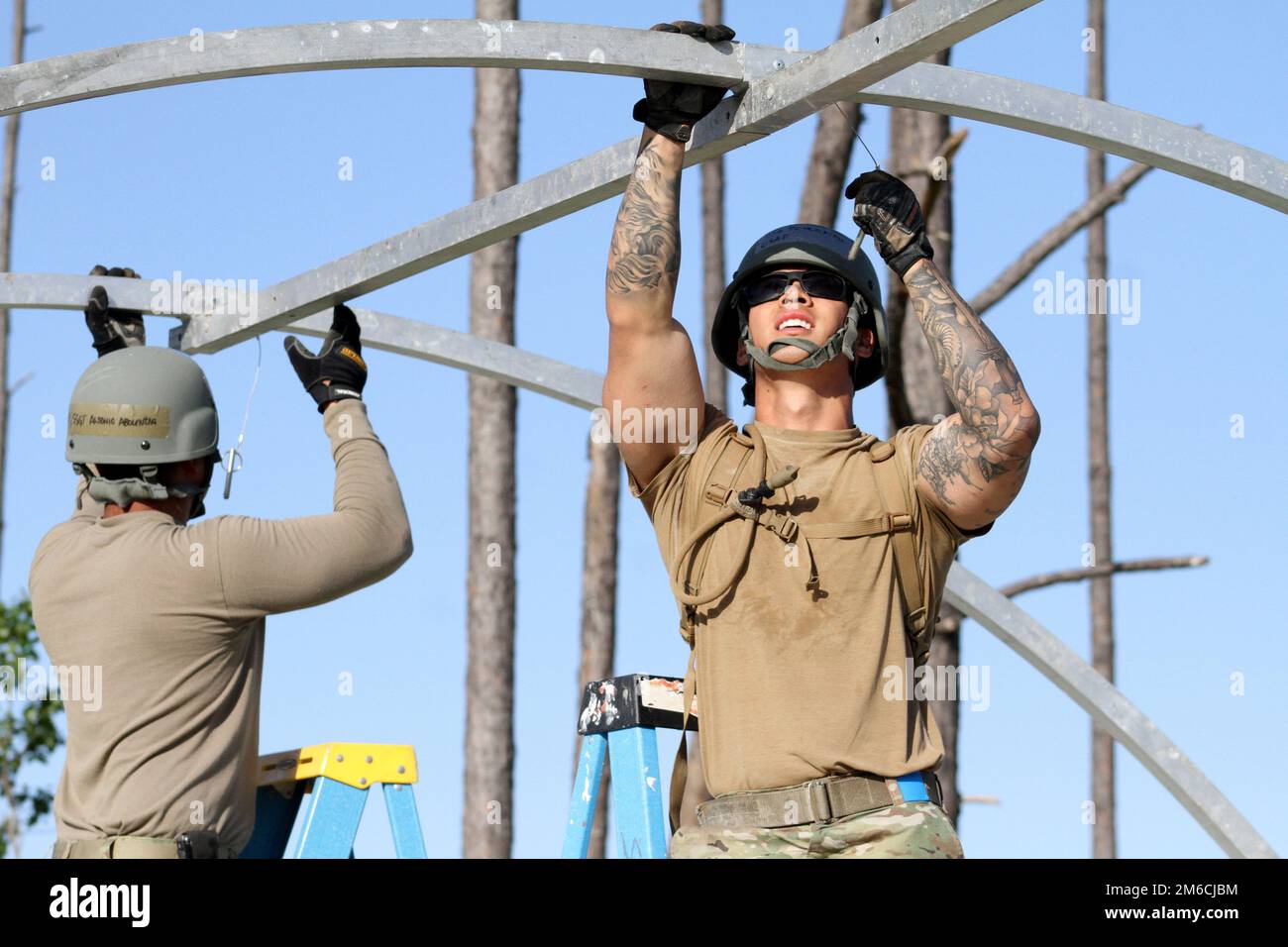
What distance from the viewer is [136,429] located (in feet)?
16.9

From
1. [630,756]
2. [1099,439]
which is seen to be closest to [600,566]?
[1099,439]

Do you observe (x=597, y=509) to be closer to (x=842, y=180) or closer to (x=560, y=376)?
(x=842, y=180)

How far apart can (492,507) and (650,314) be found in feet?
27.4

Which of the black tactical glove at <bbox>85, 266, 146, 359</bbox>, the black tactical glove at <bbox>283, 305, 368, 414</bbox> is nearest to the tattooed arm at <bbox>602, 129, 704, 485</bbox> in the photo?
the black tactical glove at <bbox>283, 305, 368, 414</bbox>

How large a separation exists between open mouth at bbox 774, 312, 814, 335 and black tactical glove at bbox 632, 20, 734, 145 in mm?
557

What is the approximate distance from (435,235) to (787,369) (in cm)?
140

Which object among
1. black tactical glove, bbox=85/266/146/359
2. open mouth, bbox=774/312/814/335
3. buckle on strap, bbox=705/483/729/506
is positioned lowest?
buckle on strap, bbox=705/483/729/506

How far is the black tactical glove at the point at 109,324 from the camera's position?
6.38m

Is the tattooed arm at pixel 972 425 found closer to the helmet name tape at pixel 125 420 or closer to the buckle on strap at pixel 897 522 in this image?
the buckle on strap at pixel 897 522

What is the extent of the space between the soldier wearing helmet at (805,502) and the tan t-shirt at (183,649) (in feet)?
3.03

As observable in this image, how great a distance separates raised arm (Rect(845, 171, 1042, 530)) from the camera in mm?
4438

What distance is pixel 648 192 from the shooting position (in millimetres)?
4754

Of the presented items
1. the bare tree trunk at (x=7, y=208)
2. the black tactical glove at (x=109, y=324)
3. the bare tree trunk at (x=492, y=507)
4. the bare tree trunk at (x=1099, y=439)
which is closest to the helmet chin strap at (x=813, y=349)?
the black tactical glove at (x=109, y=324)

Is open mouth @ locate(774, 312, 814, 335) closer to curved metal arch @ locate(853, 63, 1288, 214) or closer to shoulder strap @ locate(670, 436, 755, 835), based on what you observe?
shoulder strap @ locate(670, 436, 755, 835)
